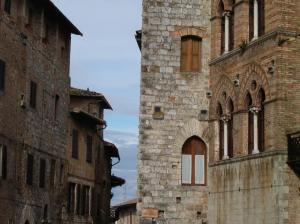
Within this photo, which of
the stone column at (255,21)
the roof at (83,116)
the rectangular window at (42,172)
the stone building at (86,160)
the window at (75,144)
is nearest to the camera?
the stone column at (255,21)

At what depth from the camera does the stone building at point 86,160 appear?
35219 mm

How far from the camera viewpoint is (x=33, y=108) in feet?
95.0

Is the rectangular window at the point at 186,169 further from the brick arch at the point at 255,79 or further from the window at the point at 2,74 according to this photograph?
the window at the point at 2,74

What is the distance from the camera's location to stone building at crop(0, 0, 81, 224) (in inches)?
1017

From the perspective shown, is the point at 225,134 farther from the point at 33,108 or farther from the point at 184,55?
the point at 33,108

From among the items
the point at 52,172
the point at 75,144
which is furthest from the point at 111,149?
the point at 52,172

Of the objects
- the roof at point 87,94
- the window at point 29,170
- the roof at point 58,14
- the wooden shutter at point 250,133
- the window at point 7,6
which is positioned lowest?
the window at point 29,170

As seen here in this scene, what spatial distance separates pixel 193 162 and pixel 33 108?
672 cm

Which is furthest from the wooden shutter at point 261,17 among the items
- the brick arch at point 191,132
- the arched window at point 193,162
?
the arched window at point 193,162

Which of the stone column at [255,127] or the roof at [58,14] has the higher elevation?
the roof at [58,14]

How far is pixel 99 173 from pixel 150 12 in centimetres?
1625

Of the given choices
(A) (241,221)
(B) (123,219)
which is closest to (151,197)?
(A) (241,221)

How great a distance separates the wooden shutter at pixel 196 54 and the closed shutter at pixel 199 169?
3265mm

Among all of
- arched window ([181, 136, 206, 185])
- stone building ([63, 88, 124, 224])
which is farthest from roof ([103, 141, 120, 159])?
arched window ([181, 136, 206, 185])
